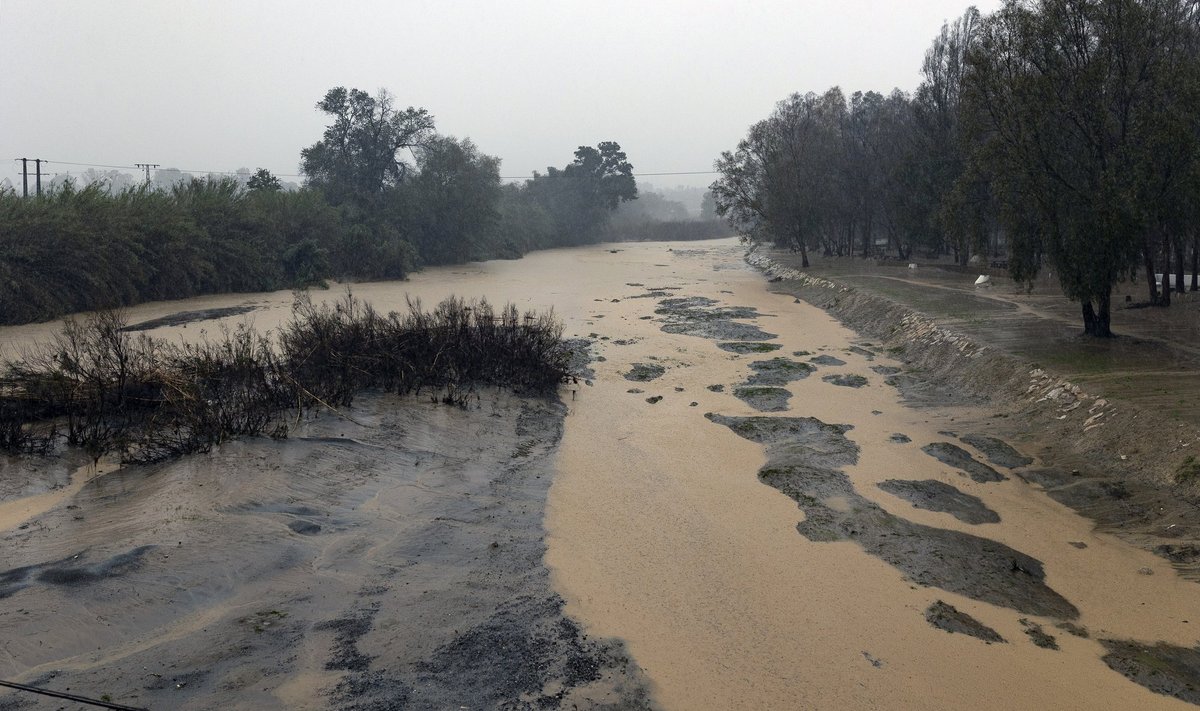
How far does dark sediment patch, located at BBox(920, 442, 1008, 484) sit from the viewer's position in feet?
31.9

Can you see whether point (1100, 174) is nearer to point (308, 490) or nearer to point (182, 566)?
point (308, 490)

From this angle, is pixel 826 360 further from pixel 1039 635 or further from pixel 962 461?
pixel 1039 635

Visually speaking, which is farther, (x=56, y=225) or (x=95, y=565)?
(x=56, y=225)

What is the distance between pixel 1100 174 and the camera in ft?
43.5

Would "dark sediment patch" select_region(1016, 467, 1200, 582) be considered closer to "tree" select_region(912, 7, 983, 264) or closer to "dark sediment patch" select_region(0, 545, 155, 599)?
"dark sediment patch" select_region(0, 545, 155, 599)

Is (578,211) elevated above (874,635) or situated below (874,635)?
above

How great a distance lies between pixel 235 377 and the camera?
35.1 ft

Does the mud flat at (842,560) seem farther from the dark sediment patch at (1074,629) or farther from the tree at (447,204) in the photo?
the tree at (447,204)

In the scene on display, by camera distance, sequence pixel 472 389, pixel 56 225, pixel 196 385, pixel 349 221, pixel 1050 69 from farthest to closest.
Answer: pixel 349 221 → pixel 56 225 → pixel 1050 69 → pixel 472 389 → pixel 196 385

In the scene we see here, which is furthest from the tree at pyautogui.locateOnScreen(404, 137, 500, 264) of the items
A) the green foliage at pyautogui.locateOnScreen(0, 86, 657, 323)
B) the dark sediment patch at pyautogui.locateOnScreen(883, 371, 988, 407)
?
the dark sediment patch at pyautogui.locateOnScreen(883, 371, 988, 407)

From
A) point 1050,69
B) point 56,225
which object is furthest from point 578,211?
point 1050,69

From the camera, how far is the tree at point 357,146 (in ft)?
147

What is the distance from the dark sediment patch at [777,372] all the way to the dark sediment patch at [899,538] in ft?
13.4

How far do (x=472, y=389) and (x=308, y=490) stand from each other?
433 cm
